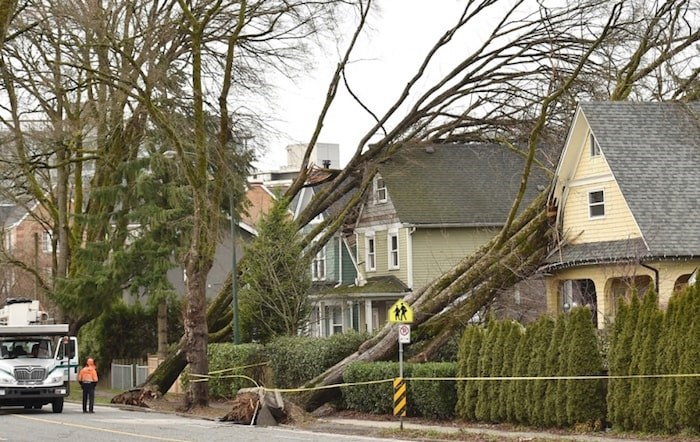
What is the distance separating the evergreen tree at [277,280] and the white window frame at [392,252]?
39.4 feet

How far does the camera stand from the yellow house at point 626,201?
33.7 meters

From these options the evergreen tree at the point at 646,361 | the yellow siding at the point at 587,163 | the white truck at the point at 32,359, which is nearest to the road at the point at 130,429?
the white truck at the point at 32,359

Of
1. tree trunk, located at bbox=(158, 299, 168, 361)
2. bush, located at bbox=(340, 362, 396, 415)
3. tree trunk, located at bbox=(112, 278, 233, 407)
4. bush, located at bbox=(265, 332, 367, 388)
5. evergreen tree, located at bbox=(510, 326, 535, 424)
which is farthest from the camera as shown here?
tree trunk, located at bbox=(158, 299, 168, 361)

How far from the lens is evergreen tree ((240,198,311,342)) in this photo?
45.0m

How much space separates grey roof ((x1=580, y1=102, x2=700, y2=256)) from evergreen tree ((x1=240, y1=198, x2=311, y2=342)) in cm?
1335

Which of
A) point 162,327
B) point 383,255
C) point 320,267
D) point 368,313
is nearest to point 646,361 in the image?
point 162,327

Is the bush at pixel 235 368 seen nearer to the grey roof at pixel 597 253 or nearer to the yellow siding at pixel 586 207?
the grey roof at pixel 597 253

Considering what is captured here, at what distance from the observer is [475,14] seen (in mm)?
44281

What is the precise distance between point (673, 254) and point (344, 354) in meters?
10.3

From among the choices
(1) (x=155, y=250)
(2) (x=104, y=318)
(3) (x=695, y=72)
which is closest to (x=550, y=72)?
(3) (x=695, y=72)

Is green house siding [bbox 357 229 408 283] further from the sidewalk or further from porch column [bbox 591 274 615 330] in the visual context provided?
the sidewalk

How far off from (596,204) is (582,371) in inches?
413

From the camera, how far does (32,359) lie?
3806cm

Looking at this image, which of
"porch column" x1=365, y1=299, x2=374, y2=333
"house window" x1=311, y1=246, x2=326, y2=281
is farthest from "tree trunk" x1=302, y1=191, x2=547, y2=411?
"house window" x1=311, y1=246, x2=326, y2=281
